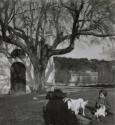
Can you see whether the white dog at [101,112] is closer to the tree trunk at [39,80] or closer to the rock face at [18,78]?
the tree trunk at [39,80]

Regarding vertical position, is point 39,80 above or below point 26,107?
above

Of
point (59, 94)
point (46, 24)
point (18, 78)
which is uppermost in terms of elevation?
point (46, 24)

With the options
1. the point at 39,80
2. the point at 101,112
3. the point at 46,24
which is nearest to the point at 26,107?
the point at 39,80

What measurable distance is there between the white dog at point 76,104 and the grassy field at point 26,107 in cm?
3

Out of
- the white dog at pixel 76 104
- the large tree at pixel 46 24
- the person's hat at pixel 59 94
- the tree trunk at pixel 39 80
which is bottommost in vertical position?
the white dog at pixel 76 104

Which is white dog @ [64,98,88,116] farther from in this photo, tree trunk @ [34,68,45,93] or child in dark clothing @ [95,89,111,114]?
tree trunk @ [34,68,45,93]

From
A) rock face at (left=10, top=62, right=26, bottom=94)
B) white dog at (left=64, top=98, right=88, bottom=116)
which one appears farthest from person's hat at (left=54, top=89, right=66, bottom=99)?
rock face at (left=10, top=62, right=26, bottom=94)

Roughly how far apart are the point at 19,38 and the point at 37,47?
0.16m

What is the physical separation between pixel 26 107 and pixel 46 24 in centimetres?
59

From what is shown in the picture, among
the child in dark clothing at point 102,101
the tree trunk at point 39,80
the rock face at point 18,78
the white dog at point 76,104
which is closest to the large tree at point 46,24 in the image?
the tree trunk at point 39,80

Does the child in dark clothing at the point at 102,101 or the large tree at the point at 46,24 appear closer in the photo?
the child in dark clothing at the point at 102,101

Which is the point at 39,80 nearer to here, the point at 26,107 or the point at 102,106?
the point at 26,107

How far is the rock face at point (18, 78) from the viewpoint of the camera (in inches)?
83.0

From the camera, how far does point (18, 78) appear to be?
217 cm
